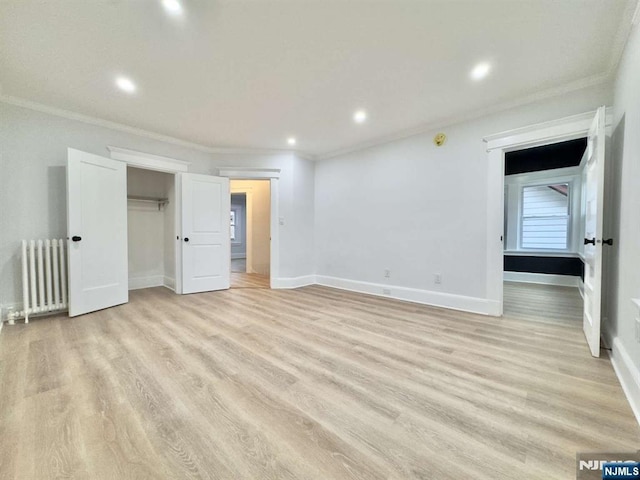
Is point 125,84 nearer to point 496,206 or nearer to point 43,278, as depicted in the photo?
point 43,278

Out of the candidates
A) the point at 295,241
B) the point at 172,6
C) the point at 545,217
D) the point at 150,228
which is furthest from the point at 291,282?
the point at 545,217

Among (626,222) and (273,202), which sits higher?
(273,202)

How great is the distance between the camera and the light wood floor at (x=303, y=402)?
1114 millimetres

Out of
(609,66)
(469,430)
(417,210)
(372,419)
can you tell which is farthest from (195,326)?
(609,66)

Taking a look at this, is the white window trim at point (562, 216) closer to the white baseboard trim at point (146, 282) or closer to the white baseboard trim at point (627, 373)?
the white baseboard trim at point (627, 373)

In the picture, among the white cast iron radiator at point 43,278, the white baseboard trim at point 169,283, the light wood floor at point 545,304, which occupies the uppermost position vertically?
the white cast iron radiator at point 43,278

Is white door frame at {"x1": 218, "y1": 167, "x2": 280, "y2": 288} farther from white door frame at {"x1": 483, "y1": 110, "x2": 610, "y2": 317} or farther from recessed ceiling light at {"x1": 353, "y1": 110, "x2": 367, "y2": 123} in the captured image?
white door frame at {"x1": 483, "y1": 110, "x2": 610, "y2": 317}

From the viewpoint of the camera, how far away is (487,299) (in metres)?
3.14

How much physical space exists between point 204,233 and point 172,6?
3.20m

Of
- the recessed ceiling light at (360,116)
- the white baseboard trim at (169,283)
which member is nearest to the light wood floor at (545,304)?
the recessed ceiling light at (360,116)

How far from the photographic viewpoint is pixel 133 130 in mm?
3762

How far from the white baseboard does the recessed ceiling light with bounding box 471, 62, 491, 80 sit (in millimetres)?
4990

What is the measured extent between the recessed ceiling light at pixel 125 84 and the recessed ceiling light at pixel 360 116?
243cm

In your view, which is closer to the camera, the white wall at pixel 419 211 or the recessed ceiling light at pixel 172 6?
the recessed ceiling light at pixel 172 6
